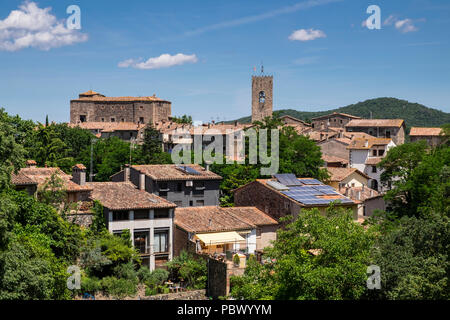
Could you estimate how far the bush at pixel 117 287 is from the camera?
92.4 feet

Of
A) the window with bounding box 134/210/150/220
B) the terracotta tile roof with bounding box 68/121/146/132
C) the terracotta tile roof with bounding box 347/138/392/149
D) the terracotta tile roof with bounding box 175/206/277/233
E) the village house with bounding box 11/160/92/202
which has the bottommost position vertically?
the terracotta tile roof with bounding box 175/206/277/233

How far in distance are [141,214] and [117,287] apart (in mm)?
5858

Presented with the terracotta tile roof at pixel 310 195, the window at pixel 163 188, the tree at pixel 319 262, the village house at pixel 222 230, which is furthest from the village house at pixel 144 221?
the tree at pixel 319 262

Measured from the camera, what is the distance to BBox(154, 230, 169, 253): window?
33434mm

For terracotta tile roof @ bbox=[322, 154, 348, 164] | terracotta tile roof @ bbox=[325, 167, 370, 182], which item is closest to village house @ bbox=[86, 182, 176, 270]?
terracotta tile roof @ bbox=[325, 167, 370, 182]

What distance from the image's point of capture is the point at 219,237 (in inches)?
1303

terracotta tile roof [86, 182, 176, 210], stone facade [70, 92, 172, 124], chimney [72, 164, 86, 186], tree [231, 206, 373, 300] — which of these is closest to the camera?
tree [231, 206, 373, 300]

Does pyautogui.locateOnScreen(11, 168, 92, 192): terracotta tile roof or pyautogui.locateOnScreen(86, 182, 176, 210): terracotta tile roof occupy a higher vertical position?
pyautogui.locateOnScreen(11, 168, 92, 192): terracotta tile roof

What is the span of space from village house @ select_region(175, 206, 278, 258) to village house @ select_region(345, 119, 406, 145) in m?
56.2

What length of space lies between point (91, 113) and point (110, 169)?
65.5 meters

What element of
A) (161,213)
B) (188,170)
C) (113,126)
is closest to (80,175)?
(161,213)

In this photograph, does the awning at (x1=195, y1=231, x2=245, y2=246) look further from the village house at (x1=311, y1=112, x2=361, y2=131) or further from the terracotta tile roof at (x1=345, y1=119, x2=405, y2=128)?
the village house at (x1=311, y1=112, x2=361, y2=131)

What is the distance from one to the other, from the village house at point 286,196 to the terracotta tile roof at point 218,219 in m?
1.10
